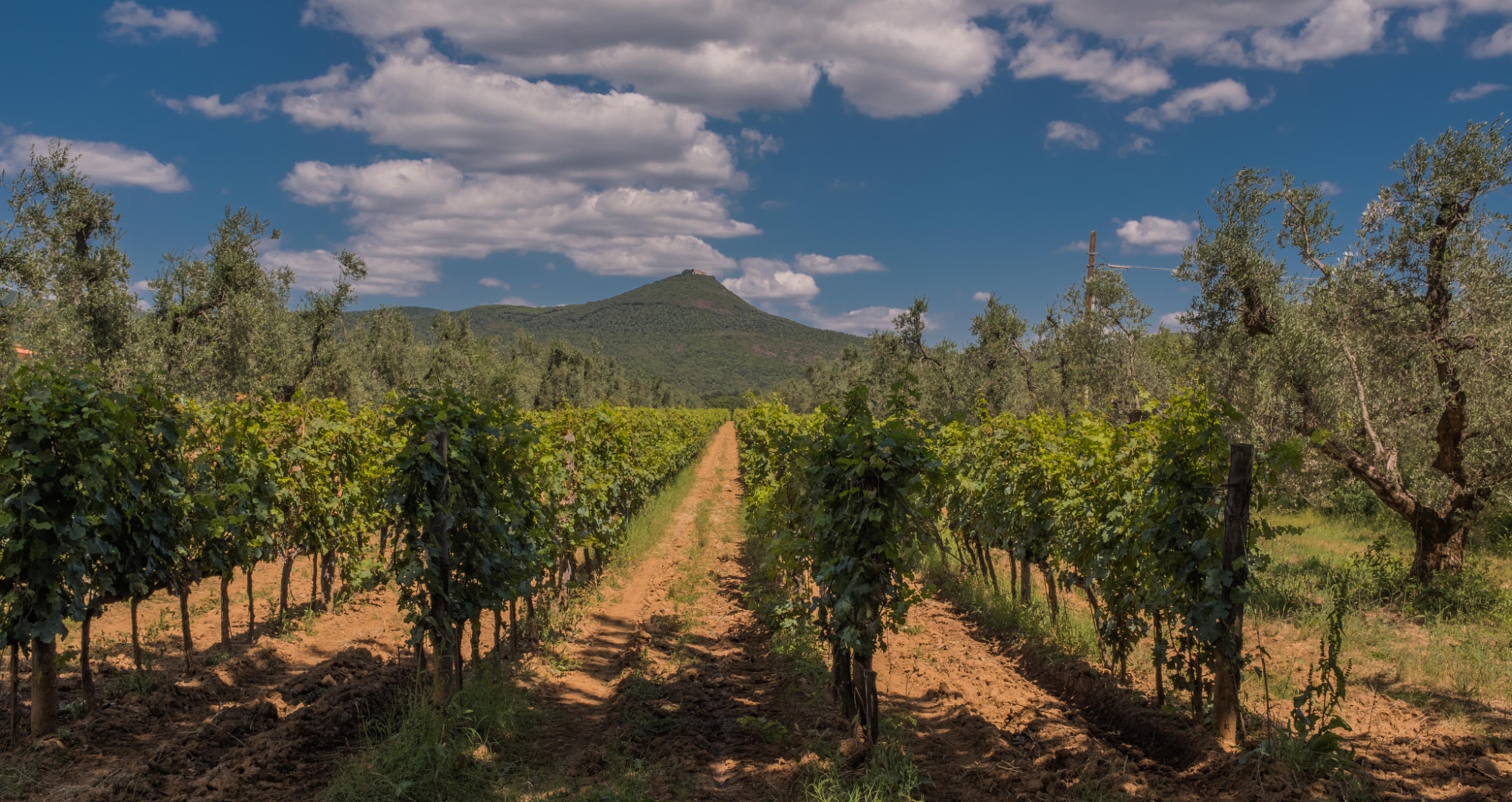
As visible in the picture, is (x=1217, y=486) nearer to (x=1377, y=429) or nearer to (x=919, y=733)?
(x=919, y=733)

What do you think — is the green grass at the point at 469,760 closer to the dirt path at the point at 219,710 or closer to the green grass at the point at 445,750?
the green grass at the point at 445,750

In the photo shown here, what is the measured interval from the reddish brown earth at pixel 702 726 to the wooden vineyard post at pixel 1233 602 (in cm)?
34

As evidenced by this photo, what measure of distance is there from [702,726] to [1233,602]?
467 cm

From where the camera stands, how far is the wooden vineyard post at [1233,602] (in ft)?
20.6

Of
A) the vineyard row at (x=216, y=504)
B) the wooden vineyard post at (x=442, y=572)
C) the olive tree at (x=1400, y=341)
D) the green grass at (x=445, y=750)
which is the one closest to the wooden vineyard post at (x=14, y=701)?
the vineyard row at (x=216, y=504)


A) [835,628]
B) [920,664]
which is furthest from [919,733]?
[920,664]

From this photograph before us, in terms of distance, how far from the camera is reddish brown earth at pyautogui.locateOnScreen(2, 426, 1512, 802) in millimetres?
5719

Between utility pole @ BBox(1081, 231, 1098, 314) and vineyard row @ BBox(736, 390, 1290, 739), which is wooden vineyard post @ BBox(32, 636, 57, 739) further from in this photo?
utility pole @ BBox(1081, 231, 1098, 314)

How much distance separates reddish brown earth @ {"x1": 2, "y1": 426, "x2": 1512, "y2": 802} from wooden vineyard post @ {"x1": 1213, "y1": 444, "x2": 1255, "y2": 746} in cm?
34

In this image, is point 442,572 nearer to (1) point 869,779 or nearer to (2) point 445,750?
(2) point 445,750

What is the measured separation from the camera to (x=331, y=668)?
846cm

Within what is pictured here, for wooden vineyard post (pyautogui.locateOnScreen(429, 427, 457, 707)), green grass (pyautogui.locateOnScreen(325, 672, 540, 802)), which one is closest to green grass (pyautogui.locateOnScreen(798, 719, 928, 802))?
green grass (pyautogui.locateOnScreen(325, 672, 540, 802))

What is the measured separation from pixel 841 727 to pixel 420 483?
14.2 ft

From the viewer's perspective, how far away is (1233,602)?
20.9 feet
